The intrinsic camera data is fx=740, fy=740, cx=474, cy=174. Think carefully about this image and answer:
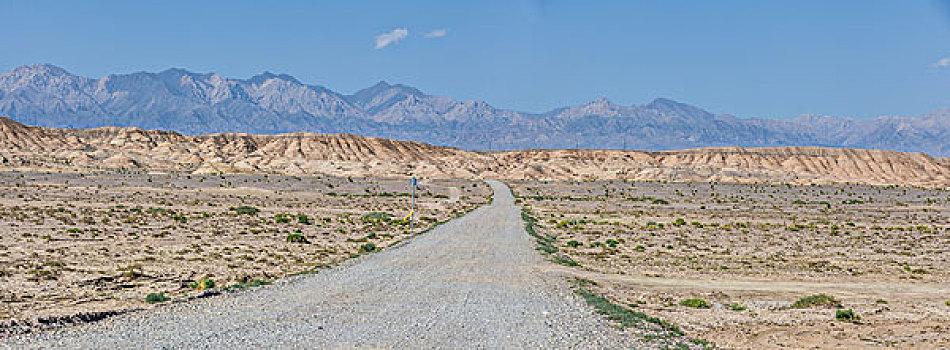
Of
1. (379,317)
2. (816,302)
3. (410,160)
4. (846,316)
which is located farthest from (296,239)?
(410,160)

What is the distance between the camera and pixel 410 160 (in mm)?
160375

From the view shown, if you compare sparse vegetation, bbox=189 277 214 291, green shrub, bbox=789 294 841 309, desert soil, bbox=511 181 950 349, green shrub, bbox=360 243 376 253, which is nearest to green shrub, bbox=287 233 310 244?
green shrub, bbox=360 243 376 253

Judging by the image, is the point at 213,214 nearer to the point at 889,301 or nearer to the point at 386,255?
the point at 386,255

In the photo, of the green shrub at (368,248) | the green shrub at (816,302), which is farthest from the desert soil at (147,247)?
the green shrub at (816,302)

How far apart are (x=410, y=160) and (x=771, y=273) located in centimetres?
13850

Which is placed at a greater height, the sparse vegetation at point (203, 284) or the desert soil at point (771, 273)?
the sparse vegetation at point (203, 284)

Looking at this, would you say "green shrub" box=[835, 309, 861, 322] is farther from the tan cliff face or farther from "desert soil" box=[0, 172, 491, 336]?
the tan cliff face

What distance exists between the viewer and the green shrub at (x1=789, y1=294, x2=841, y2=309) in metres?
16.9

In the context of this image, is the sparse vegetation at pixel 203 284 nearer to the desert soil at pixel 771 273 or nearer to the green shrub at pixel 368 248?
the green shrub at pixel 368 248

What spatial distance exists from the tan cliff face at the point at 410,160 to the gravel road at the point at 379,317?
116 metres

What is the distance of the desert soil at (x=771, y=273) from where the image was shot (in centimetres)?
1393

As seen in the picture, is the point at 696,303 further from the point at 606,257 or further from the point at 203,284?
the point at 203,284

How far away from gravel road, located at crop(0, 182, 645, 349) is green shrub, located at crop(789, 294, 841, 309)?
5036mm

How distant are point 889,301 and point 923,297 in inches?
68.4
